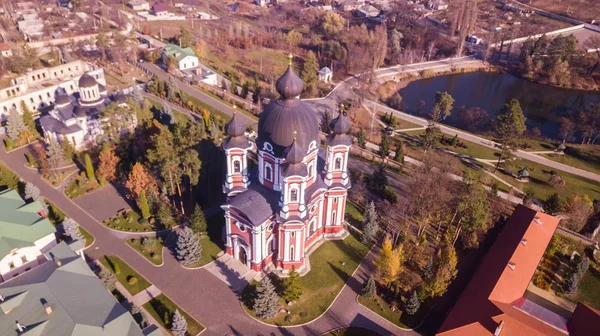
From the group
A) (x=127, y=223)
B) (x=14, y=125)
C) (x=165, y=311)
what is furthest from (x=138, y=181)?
(x=14, y=125)

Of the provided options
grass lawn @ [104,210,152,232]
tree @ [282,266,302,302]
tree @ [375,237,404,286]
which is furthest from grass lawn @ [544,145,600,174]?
grass lawn @ [104,210,152,232]

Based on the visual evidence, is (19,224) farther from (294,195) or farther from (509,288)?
(509,288)

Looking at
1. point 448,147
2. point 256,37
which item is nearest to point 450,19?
point 256,37

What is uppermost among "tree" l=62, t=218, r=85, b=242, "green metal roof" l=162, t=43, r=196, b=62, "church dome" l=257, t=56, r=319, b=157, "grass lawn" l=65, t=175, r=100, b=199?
"church dome" l=257, t=56, r=319, b=157

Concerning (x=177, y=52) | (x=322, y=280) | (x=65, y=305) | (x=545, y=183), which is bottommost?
(x=322, y=280)

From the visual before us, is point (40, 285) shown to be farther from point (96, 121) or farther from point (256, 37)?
point (256, 37)

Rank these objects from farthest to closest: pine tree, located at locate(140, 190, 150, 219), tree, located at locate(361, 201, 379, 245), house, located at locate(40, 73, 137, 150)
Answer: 1. house, located at locate(40, 73, 137, 150)
2. pine tree, located at locate(140, 190, 150, 219)
3. tree, located at locate(361, 201, 379, 245)

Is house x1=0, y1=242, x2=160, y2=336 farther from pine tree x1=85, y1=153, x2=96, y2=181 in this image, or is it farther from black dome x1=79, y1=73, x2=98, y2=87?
black dome x1=79, y1=73, x2=98, y2=87
